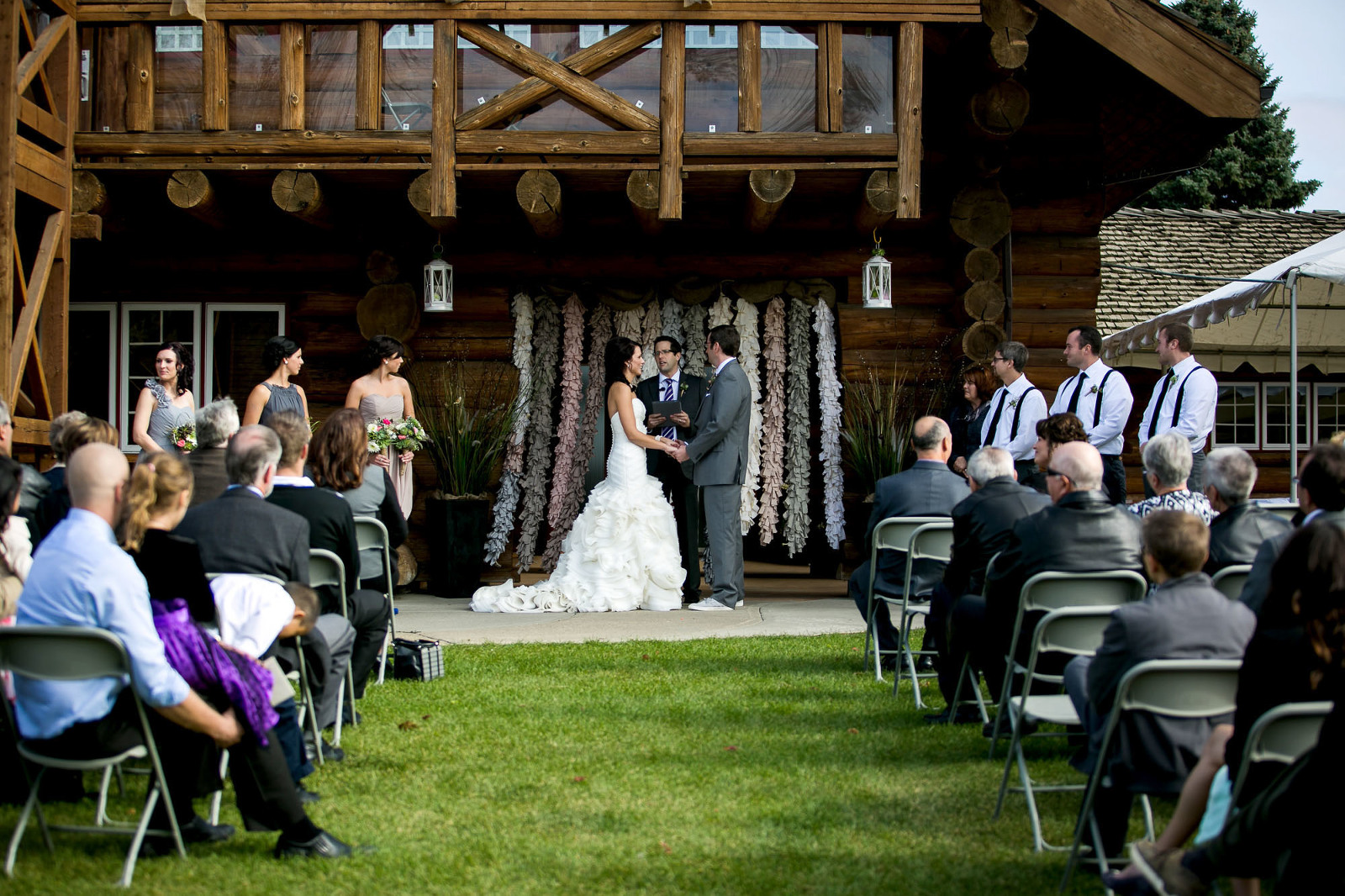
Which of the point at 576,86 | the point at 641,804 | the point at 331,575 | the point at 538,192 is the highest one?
the point at 576,86

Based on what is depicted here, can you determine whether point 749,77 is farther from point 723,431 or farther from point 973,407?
point 973,407

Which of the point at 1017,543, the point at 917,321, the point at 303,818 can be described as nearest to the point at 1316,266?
the point at 917,321

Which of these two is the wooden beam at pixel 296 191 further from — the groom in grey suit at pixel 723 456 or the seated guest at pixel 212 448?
the seated guest at pixel 212 448

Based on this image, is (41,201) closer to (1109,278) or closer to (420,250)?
(420,250)

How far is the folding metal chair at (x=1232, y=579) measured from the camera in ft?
15.1

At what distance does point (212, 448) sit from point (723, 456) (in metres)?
4.85

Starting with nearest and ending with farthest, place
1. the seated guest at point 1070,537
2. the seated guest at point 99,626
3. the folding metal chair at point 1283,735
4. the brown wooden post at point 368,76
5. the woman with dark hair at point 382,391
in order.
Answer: the folding metal chair at point 1283,735 < the seated guest at point 99,626 < the seated guest at point 1070,537 < the brown wooden post at point 368,76 < the woman with dark hair at point 382,391

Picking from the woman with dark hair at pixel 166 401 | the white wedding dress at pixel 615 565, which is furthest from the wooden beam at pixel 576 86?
the woman with dark hair at pixel 166 401

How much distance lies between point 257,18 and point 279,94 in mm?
615

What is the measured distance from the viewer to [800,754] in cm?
525

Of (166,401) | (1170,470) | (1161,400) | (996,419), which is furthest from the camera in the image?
(996,419)

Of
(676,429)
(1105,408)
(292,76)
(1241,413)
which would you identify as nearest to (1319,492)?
(1105,408)

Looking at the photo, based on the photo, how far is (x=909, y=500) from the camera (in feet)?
22.2

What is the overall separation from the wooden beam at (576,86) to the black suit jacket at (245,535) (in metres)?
5.64
